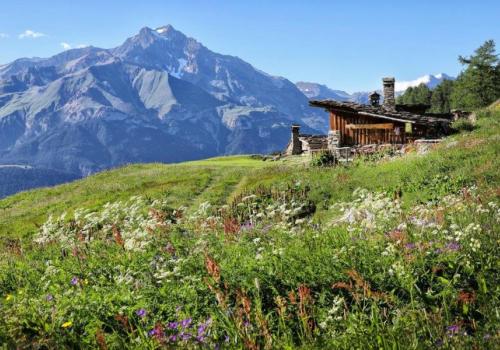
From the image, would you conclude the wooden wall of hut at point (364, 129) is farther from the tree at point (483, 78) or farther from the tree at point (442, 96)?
the tree at point (442, 96)

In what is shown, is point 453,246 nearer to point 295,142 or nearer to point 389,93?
point 389,93

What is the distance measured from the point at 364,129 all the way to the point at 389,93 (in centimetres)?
718

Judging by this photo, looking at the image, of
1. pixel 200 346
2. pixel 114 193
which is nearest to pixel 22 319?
pixel 200 346

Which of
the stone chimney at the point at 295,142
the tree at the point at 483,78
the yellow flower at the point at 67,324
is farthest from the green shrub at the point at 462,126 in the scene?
the tree at the point at 483,78

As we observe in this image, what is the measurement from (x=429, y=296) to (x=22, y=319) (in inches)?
204

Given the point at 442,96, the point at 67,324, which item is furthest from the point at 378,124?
the point at 442,96

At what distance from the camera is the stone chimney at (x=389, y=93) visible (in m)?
46.2

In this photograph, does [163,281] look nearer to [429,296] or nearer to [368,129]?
[429,296]

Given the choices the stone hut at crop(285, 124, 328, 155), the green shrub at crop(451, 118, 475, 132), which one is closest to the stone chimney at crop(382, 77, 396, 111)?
the green shrub at crop(451, 118, 475, 132)

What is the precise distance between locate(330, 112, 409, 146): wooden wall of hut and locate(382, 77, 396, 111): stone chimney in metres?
5.26

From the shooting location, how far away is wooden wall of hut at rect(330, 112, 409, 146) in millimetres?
39844

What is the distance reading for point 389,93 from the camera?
46875 millimetres

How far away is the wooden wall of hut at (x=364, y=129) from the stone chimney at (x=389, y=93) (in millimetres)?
5262

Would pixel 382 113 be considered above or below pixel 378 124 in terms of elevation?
above
